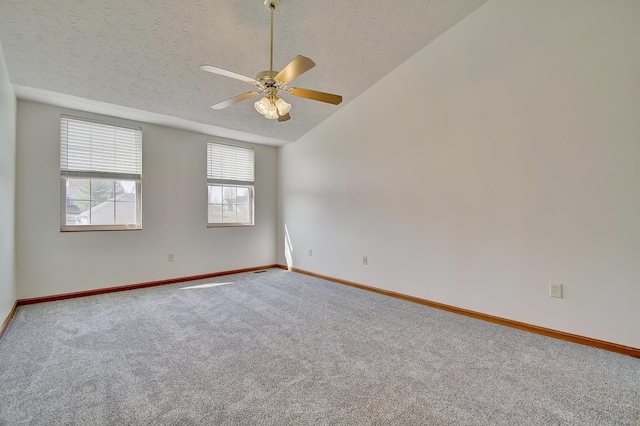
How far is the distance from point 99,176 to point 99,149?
0.37 meters

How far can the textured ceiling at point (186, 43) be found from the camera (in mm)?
2422

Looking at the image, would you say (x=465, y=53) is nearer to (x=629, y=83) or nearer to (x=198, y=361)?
(x=629, y=83)

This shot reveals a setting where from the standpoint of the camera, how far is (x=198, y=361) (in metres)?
2.15

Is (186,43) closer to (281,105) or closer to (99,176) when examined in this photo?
(281,105)

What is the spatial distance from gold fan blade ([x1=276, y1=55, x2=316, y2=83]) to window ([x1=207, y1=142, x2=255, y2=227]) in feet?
10.9

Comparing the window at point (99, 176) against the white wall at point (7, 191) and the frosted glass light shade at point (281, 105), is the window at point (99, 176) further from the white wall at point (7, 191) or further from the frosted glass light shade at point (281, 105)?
the frosted glass light shade at point (281, 105)

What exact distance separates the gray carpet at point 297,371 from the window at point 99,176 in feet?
4.07

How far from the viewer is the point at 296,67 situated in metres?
1.97

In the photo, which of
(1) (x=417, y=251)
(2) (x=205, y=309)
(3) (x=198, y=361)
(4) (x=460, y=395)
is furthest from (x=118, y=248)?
(4) (x=460, y=395)

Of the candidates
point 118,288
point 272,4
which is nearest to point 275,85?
point 272,4

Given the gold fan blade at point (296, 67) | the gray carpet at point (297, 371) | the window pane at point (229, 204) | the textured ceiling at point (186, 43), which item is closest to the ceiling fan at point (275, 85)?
the gold fan blade at point (296, 67)

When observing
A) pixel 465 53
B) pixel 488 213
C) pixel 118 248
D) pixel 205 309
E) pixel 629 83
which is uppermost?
pixel 465 53

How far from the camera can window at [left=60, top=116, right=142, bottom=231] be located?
372 centimetres

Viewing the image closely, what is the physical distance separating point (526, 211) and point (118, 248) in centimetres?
501
